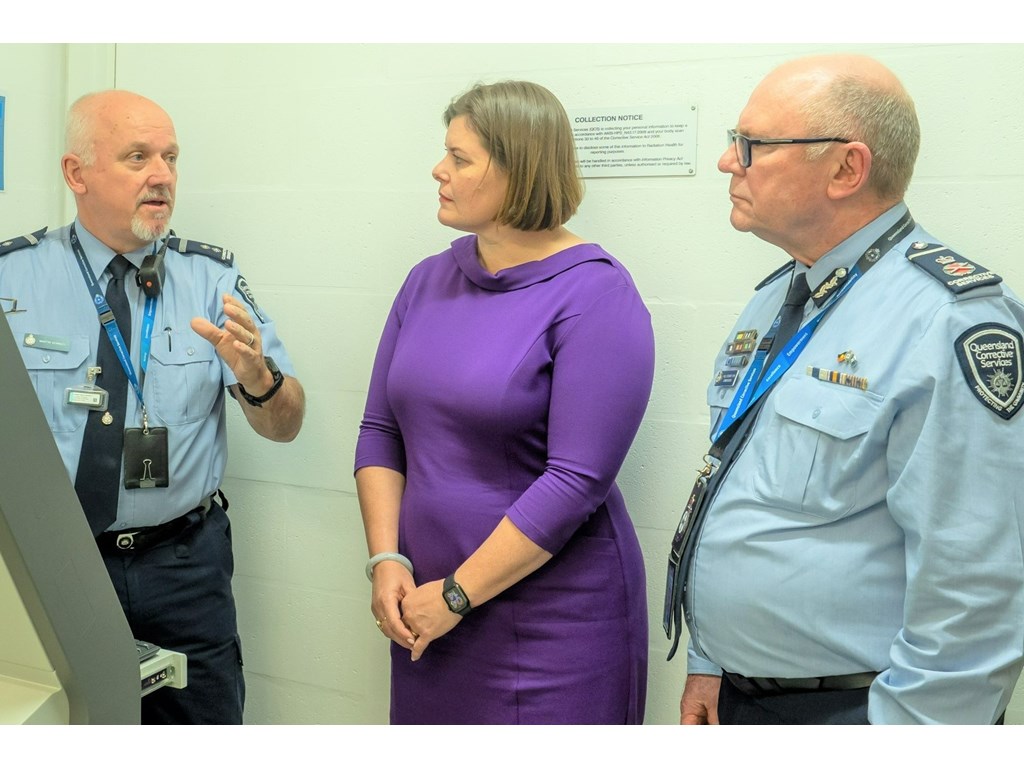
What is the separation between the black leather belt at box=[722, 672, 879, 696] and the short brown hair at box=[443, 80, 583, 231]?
33.4 inches

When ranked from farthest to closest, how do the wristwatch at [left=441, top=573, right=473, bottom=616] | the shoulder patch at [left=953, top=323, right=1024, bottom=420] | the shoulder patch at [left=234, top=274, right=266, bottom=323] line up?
the shoulder patch at [left=234, top=274, right=266, bottom=323] < the wristwatch at [left=441, top=573, right=473, bottom=616] < the shoulder patch at [left=953, top=323, right=1024, bottom=420]

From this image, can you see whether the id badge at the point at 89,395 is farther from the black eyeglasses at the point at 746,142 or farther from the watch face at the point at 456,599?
the black eyeglasses at the point at 746,142

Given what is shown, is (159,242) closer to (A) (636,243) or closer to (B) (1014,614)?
(A) (636,243)

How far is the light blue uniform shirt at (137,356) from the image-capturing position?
1.94m

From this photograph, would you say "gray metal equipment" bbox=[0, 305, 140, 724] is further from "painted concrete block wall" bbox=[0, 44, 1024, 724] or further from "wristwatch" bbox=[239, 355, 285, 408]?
"painted concrete block wall" bbox=[0, 44, 1024, 724]

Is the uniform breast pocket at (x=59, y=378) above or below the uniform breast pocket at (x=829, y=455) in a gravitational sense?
below

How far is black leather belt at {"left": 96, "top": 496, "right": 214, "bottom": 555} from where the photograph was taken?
74.9 inches

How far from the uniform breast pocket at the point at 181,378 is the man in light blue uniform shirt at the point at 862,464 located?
1.16 meters

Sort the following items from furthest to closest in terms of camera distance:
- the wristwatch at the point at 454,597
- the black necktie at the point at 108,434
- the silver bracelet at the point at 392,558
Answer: the black necktie at the point at 108,434
the silver bracelet at the point at 392,558
the wristwatch at the point at 454,597

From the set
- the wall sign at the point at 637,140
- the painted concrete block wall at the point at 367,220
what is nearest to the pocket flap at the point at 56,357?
the painted concrete block wall at the point at 367,220

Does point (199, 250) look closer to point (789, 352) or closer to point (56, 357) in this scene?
point (56, 357)

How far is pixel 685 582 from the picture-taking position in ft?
4.29

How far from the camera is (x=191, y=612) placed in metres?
2.01

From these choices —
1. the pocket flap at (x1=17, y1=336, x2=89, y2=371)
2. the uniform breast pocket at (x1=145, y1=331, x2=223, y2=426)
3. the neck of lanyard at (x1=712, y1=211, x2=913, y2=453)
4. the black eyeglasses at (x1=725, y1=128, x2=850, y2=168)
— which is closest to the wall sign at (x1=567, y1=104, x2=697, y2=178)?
the black eyeglasses at (x1=725, y1=128, x2=850, y2=168)
